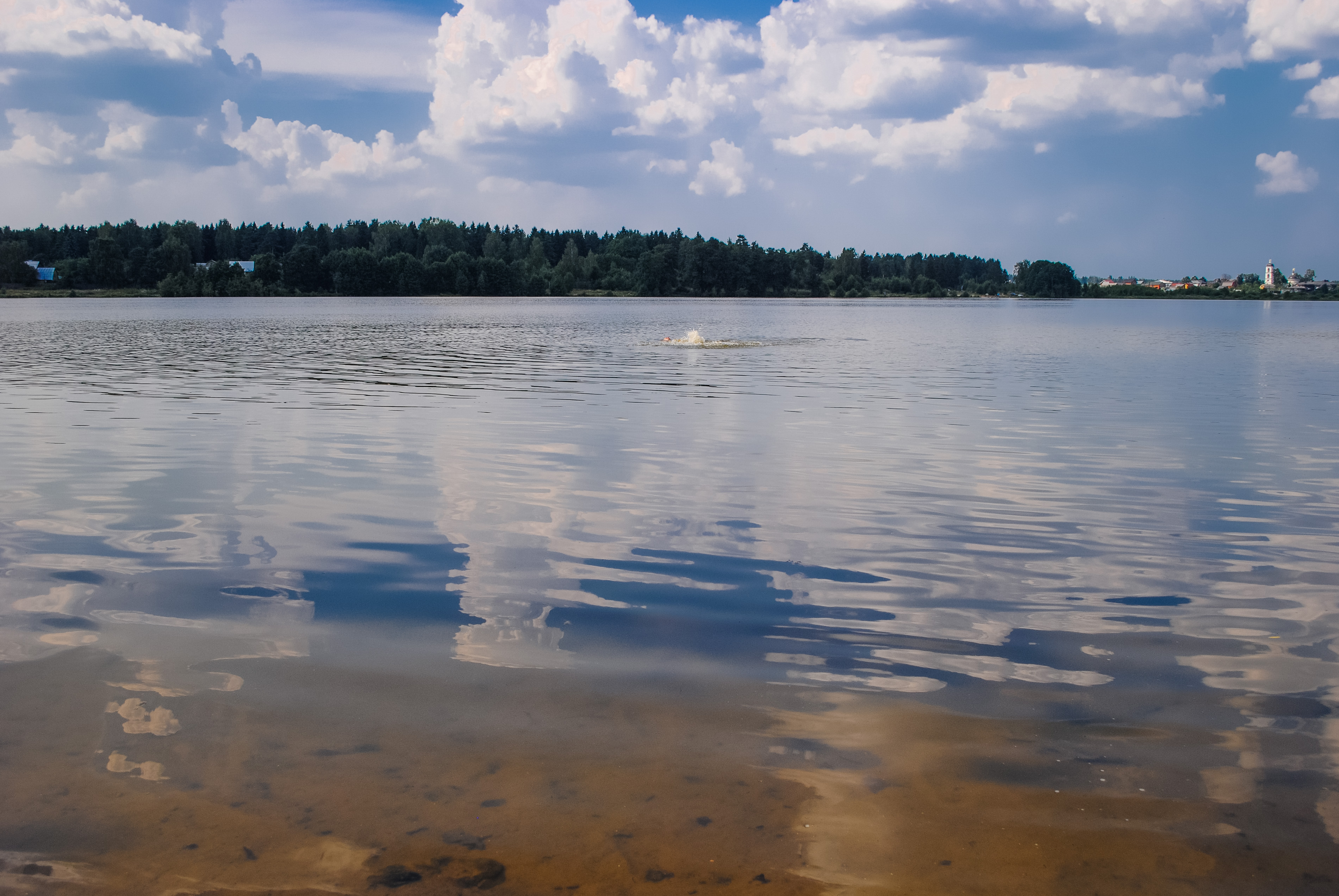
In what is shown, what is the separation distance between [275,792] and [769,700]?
3.10 meters

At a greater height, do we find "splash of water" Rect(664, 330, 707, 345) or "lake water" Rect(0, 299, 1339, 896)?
"splash of water" Rect(664, 330, 707, 345)

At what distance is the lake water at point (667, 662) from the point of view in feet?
16.7

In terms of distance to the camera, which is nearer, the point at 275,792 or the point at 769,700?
the point at 275,792

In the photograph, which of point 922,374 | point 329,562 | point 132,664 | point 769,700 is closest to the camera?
point 769,700

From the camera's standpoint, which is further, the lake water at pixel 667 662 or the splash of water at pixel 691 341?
the splash of water at pixel 691 341

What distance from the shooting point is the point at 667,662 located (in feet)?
24.7

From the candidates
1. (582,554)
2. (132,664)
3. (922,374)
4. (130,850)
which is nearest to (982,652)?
(582,554)

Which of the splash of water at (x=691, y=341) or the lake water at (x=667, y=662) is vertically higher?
the splash of water at (x=691, y=341)

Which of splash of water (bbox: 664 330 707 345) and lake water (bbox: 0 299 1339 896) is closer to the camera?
lake water (bbox: 0 299 1339 896)

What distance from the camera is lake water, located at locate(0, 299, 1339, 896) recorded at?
200 inches

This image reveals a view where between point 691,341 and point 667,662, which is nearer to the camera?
point 667,662

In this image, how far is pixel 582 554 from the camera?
10.8m

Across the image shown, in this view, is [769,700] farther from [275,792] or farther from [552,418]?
[552,418]

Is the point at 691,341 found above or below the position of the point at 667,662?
above
